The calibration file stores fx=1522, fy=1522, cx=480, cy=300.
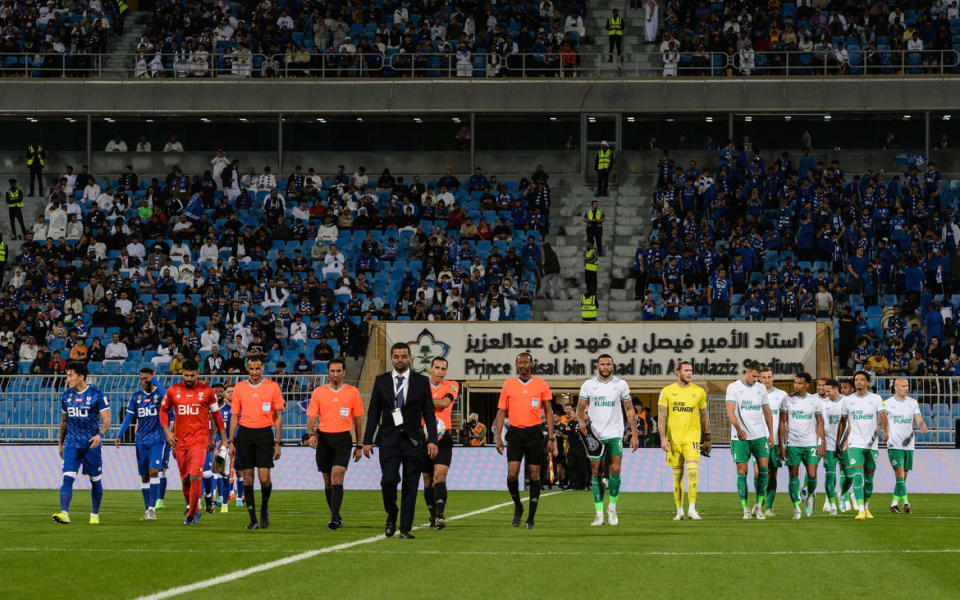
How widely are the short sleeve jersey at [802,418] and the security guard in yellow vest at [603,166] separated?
22.9m

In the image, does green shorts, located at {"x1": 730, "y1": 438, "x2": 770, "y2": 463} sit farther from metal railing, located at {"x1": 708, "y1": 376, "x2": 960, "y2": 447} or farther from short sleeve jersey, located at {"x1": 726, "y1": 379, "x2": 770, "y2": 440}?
metal railing, located at {"x1": 708, "y1": 376, "x2": 960, "y2": 447}

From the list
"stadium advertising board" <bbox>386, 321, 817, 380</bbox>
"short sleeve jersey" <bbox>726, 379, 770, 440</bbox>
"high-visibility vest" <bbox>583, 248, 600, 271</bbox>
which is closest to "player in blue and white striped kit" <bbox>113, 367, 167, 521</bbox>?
"short sleeve jersey" <bbox>726, 379, 770, 440</bbox>

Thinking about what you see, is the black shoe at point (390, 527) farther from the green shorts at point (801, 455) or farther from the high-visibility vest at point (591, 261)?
the high-visibility vest at point (591, 261)

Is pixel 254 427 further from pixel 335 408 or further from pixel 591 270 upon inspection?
pixel 591 270

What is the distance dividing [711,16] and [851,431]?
27.2m

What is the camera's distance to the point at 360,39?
5050 centimetres

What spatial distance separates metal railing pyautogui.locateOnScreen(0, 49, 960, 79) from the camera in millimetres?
47375

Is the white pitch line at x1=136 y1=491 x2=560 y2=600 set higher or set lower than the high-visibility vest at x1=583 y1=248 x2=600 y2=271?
lower

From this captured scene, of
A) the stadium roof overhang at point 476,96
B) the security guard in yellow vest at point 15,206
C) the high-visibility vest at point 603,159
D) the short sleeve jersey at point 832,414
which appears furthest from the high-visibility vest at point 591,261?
the security guard in yellow vest at point 15,206

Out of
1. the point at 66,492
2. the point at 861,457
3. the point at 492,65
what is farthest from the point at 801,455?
the point at 492,65

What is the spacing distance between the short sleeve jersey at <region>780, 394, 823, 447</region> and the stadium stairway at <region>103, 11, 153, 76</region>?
1270 inches

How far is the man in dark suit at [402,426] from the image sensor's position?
54.9ft

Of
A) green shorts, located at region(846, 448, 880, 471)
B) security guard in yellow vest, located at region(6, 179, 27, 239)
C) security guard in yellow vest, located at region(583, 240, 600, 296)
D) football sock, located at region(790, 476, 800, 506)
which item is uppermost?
security guard in yellow vest, located at region(6, 179, 27, 239)

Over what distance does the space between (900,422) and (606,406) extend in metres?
7.20
